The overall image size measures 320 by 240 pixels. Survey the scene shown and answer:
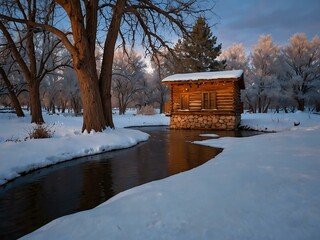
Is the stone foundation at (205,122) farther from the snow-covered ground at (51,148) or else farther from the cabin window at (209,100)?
the snow-covered ground at (51,148)

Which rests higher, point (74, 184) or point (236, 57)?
point (236, 57)

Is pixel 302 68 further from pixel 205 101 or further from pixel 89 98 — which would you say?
pixel 89 98

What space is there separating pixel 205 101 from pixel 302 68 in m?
24.9

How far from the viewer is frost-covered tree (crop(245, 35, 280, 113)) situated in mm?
39156

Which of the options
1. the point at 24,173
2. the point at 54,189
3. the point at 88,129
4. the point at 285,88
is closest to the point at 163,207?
the point at 54,189

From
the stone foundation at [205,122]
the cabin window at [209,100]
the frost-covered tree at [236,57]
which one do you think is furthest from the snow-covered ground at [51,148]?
the frost-covered tree at [236,57]

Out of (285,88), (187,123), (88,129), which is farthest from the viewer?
(285,88)

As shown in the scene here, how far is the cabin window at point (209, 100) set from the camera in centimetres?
2255

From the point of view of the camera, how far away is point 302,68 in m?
38.5

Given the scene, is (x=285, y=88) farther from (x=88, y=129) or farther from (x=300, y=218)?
(x=300, y=218)

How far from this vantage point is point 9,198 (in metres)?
5.32

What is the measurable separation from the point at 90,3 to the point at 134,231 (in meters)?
13.6

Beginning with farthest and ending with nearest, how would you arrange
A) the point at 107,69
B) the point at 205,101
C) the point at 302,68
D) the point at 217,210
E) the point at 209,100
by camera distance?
the point at 302,68 < the point at 205,101 < the point at 209,100 < the point at 107,69 < the point at 217,210

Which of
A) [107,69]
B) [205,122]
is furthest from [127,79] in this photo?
[107,69]
